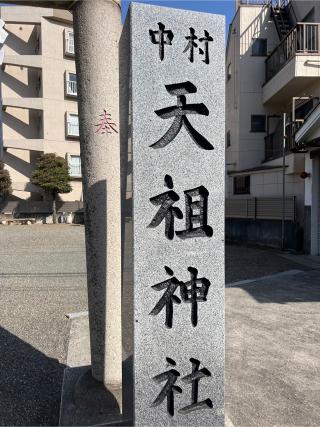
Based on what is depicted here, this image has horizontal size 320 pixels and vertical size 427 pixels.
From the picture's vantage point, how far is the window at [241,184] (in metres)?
16.8

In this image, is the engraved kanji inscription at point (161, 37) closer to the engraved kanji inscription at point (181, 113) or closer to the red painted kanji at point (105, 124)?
the engraved kanji inscription at point (181, 113)

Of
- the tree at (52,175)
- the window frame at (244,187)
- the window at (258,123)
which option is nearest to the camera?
the window frame at (244,187)

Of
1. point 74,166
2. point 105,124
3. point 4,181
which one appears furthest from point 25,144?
point 105,124

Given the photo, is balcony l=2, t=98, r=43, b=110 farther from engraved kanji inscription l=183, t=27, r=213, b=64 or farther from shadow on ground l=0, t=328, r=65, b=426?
engraved kanji inscription l=183, t=27, r=213, b=64

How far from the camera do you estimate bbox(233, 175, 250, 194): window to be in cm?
1678

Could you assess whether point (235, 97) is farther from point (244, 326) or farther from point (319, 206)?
point (244, 326)

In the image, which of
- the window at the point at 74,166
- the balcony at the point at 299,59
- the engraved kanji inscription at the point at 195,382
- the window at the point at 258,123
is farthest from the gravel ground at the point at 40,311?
the window at the point at 74,166

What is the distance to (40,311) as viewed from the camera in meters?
6.00

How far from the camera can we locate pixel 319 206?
11.6m

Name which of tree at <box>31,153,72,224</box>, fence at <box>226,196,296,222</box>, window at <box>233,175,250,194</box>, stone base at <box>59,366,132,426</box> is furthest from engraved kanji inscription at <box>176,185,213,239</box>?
tree at <box>31,153,72,224</box>

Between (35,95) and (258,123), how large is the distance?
59.1ft

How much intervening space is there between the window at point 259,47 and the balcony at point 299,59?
2.63 meters

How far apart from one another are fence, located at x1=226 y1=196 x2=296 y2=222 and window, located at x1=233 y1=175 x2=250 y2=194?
1036 mm

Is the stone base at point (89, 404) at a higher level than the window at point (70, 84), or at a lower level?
lower
